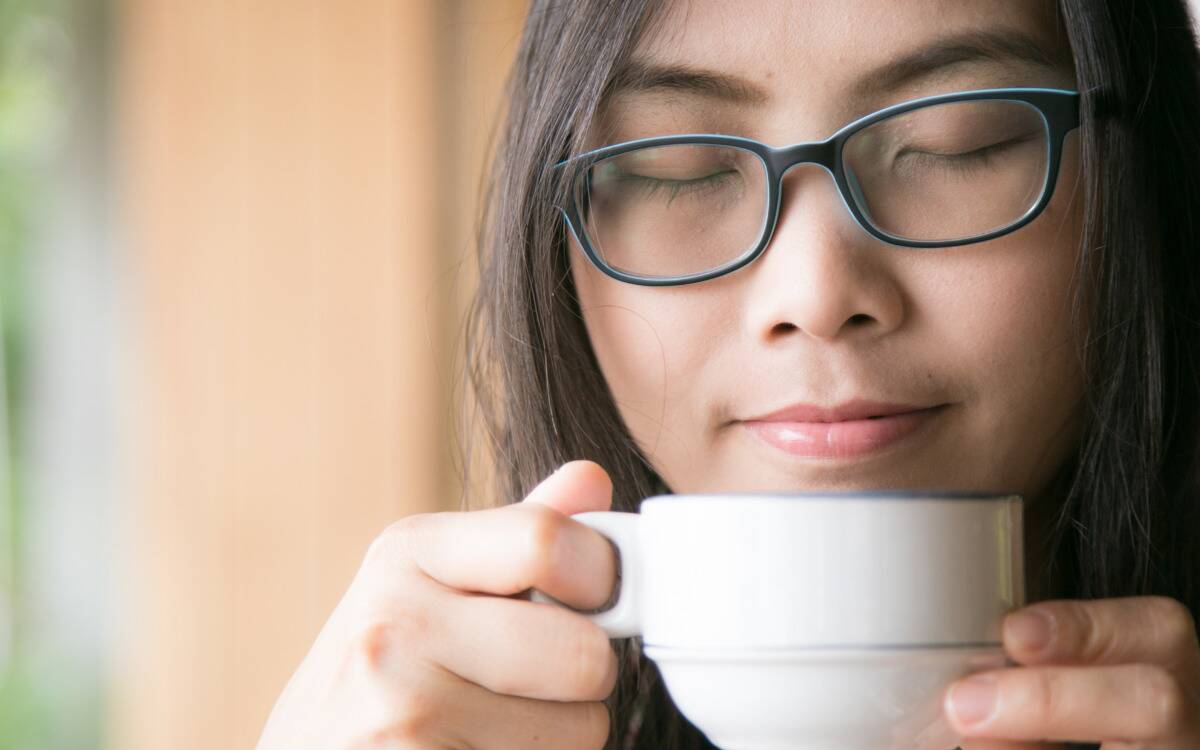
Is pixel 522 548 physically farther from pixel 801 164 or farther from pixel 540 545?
pixel 801 164

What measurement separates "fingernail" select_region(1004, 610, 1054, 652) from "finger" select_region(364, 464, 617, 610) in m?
0.22

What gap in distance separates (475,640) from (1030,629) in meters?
0.33

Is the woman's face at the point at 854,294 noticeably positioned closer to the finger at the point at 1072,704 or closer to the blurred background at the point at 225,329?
the finger at the point at 1072,704

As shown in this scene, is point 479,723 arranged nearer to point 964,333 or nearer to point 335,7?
point 964,333

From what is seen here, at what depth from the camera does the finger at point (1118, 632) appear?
2.20 feet

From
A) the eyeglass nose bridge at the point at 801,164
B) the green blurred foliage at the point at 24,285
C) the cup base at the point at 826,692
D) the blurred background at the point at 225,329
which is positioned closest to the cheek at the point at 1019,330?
the eyeglass nose bridge at the point at 801,164

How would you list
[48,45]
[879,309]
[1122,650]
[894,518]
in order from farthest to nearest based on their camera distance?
1. [48,45]
2. [879,309]
3. [1122,650]
4. [894,518]

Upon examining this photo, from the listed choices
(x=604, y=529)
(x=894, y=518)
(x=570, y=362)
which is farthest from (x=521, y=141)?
(x=894, y=518)

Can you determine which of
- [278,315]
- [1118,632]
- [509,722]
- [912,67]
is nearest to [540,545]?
[509,722]

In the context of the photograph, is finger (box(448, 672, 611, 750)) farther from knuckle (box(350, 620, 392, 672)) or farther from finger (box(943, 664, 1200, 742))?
finger (box(943, 664, 1200, 742))

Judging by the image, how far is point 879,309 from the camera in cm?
97

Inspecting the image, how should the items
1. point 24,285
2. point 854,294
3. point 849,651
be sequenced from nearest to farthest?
1. point 849,651
2. point 854,294
3. point 24,285

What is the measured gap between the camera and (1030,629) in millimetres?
634

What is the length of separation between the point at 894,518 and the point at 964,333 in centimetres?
46
